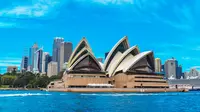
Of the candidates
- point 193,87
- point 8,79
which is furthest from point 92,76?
point 193,87

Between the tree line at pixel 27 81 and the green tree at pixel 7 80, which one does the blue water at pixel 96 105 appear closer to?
the tree line at pixel 27 81

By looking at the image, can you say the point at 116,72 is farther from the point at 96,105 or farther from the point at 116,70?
the point at 96,105

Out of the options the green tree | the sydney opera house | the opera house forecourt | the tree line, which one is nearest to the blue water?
the opera house forecourt

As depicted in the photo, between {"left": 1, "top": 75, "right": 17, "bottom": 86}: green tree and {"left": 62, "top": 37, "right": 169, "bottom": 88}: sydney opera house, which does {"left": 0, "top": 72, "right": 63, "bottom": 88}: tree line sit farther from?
{"left": 62, "top": 37, "right": 169, "bottom": 88}: sydney opera house

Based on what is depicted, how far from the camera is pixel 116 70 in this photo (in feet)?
373

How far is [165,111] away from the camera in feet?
104

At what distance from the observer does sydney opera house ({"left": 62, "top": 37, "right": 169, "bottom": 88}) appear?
348ft

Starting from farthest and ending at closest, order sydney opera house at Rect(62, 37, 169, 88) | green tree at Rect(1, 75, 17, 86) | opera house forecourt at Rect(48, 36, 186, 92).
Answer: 1. green tree at Rect(1, 75, 17, 86)
2. sydney opera house at Rect(62, 37, 169, 88)
3. opera house forecourt at Rect(48, 36, 186, 92)

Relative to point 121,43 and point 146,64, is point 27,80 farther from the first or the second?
point 146,64

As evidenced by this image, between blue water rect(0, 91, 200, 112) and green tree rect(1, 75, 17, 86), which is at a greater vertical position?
green tree rect(1, 75, 17, 86)

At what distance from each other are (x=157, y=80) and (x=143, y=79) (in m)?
6.38

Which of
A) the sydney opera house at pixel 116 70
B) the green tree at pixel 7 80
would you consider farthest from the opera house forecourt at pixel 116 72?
the green tree at pixel 7 80

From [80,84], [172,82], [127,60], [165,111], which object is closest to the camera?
[165,111]

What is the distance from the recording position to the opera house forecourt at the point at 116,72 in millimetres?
104750
